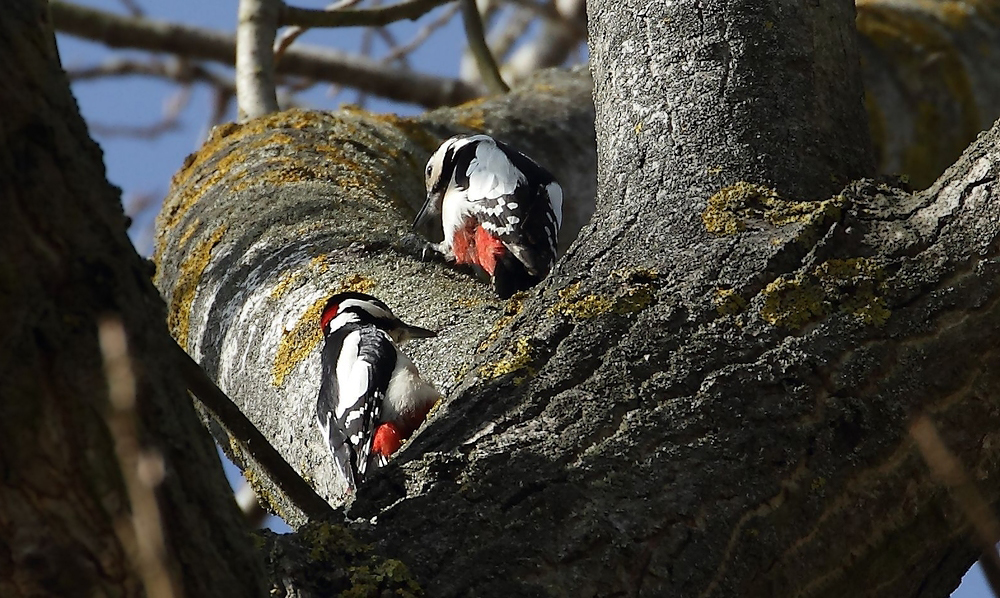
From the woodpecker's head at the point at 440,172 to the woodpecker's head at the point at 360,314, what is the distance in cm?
106

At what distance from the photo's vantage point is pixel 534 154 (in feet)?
13.9

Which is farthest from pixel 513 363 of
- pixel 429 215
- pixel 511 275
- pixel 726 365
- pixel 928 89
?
pixel 928 89

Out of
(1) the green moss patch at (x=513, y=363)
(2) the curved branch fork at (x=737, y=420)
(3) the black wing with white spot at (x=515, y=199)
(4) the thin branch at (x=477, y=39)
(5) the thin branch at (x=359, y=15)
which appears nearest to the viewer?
(2) the curved branch fork at (x=737, y=420)

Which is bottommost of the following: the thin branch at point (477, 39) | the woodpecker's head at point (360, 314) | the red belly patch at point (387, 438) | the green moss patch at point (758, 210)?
the green moss patch at point (758, 210)

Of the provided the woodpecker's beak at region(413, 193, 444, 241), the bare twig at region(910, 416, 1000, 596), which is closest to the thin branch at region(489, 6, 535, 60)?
the woodpecker's beak at region(413, 193, 444, 241)

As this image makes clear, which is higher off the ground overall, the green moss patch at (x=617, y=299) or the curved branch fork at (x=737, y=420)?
the green moss patch at (x=617, y=299)

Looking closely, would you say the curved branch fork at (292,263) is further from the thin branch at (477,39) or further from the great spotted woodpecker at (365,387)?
the thin branch at (477,39)

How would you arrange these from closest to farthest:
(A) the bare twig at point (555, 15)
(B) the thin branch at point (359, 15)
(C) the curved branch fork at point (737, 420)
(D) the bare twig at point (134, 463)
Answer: (D) the bare twig at point (134, 463)
(C) the curved branch fork at point (737, 420)
(B) the thin branch at point (359, 15)
(A) the bare twig at point (555, 15)

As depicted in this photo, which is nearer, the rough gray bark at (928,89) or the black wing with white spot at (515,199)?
the black wing with white spot at (515,199)

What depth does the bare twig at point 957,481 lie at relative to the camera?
1.49m

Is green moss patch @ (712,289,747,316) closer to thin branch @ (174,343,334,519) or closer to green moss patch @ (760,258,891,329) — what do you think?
green moss patch @ (760,258,891,329)

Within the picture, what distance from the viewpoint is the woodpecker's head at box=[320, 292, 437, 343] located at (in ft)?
8.46

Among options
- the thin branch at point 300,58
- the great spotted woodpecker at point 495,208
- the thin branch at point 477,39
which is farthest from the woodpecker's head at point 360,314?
the thin branch at point 300,58

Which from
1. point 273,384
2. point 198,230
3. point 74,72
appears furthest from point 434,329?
point 74,72
